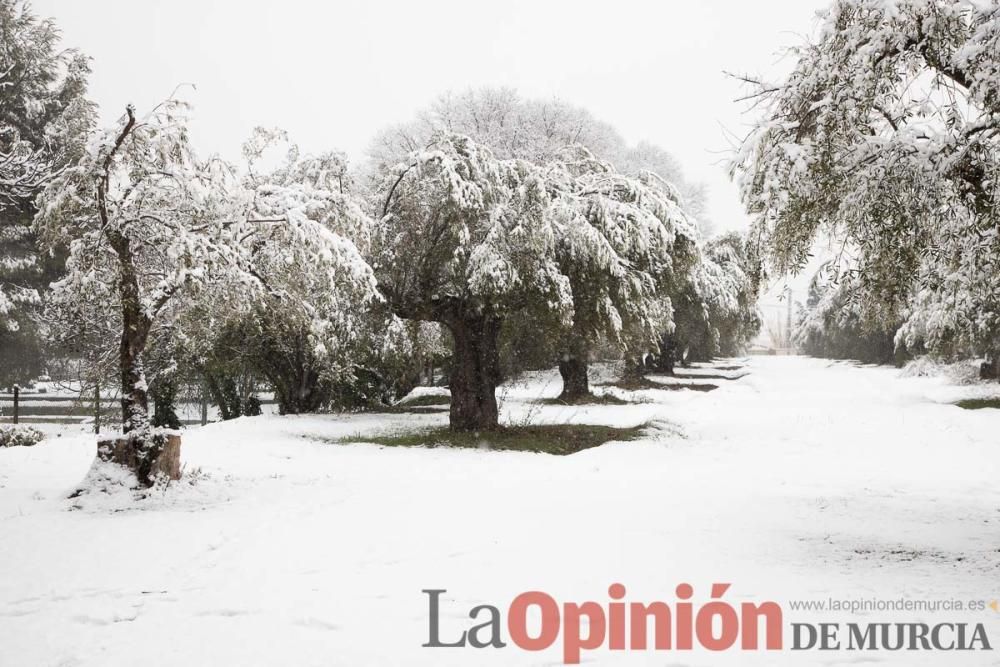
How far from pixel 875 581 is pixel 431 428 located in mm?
10994

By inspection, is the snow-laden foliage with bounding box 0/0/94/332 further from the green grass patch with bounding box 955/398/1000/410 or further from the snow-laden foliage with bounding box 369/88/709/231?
the green grass patch with bounding box 955/398/1000/410

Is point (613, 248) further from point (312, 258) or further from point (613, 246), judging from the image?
point (312, 258)

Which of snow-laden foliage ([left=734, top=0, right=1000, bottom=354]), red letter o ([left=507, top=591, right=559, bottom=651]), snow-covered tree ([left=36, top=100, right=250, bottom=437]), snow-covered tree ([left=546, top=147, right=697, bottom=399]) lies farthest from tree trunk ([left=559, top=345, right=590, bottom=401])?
red letter o ([left=507, top=591, right=559, bottom=651])

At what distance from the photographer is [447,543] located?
5.79 meters

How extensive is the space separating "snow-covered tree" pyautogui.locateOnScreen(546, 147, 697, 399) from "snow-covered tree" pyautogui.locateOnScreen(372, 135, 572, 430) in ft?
2.09

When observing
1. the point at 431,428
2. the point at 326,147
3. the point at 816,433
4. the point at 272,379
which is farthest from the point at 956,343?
the point at 272,379

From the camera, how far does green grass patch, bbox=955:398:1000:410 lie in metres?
17.2

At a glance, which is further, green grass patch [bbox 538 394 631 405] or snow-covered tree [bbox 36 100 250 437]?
green grass patch [bbox 538 394 631 405]

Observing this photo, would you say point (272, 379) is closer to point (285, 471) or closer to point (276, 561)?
point (285, 471)

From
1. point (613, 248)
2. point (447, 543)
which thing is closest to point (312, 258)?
point (447, 543)

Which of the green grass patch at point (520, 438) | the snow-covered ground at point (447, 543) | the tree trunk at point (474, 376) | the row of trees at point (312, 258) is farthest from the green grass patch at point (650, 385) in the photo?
the snow-covered ground at point (447, 543)

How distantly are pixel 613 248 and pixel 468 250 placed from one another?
280 centimetres

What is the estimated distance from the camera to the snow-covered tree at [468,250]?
1157 centimetres

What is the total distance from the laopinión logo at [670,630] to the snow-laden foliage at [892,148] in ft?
9.36
